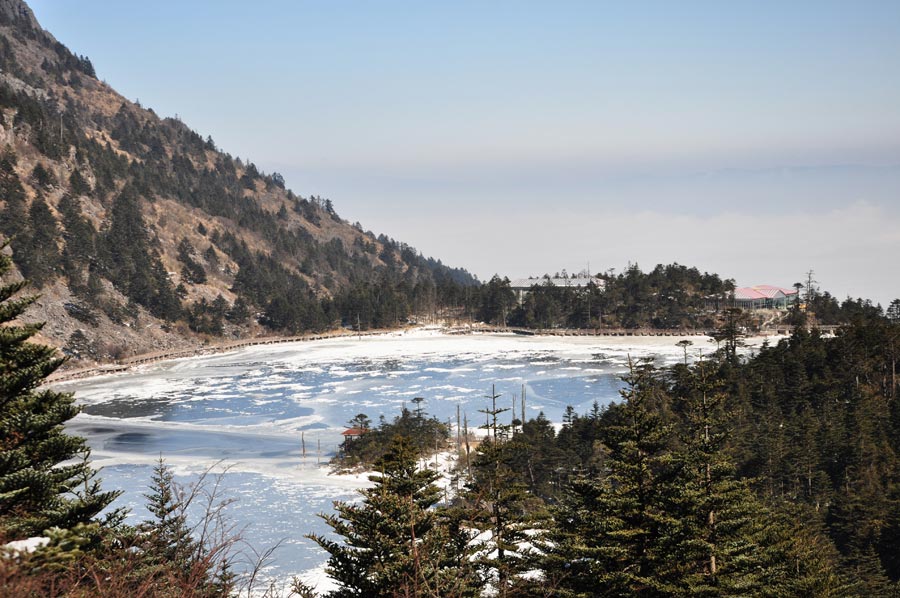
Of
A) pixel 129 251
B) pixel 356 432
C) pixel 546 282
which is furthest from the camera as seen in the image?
pixel 546 282

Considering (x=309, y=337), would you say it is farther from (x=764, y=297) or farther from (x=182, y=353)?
(x=764, y=297)

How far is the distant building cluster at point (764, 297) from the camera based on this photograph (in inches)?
5236

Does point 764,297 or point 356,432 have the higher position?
point 764,297

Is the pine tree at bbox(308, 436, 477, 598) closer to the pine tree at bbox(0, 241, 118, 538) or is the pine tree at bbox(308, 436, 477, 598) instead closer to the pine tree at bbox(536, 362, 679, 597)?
the pine tree at bbox(536, 362, 679, 597)

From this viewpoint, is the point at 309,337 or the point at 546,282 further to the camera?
the point at 546,282

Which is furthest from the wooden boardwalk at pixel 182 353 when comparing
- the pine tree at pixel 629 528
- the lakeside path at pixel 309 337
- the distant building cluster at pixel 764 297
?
the pine tree at pixel 629 528

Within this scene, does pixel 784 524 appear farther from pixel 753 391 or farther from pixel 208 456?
pixel 208 456

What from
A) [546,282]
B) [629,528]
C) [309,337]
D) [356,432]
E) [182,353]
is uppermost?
[546,282]

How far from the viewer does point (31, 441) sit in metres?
12.8

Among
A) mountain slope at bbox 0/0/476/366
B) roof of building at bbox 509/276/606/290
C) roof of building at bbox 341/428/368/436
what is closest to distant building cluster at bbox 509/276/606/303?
roof of building at bbox 509/276/606/290

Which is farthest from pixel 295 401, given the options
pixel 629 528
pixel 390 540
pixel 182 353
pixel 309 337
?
pixel 309 337

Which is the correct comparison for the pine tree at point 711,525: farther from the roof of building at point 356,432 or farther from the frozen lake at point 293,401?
the roof of building at point 356,432

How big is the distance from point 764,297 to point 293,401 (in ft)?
324

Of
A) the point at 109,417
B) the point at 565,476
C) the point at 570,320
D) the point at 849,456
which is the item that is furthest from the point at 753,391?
the point at 570,320
